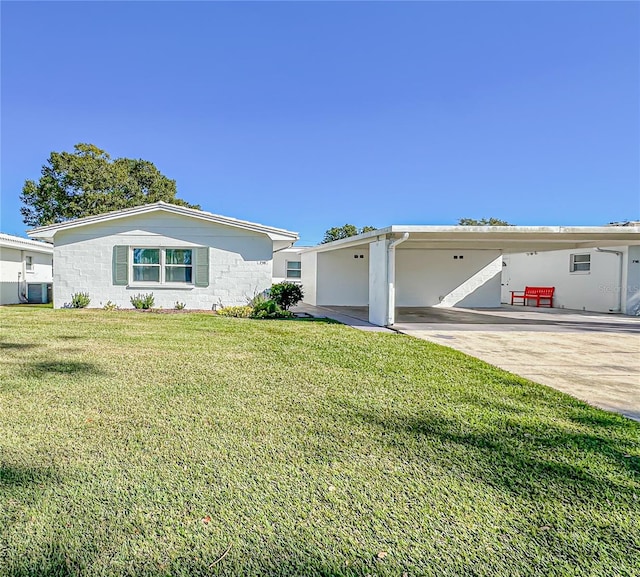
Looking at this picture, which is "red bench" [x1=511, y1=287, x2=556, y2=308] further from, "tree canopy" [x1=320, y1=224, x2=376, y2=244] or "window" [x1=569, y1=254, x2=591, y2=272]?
"tree canopy" [x1=320, y1=224, x2=376, y2=244]

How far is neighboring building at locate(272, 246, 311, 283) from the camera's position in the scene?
2081 cm

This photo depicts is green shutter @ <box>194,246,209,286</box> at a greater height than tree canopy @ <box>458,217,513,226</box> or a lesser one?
lesser

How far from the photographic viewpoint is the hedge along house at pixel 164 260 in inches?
523

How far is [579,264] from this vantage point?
1641 centimetres

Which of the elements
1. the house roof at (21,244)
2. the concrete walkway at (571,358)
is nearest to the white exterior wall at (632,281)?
the concrete walkway at (571,358)

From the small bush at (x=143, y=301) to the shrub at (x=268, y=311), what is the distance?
12.4 feet

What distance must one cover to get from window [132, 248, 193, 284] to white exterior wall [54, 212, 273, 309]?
0.23 m

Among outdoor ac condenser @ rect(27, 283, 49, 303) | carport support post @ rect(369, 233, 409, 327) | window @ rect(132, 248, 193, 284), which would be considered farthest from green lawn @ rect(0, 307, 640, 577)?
outdoor ac condenser @ rect(27, 283, 49, 303)

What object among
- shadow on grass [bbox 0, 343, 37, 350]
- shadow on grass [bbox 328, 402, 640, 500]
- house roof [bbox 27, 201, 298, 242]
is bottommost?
shadow on grass [bbox 328, 402, 640, 500]

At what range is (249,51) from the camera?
1470cm

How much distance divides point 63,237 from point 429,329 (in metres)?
12.4

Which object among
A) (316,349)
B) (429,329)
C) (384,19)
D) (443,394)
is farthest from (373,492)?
(384,19)

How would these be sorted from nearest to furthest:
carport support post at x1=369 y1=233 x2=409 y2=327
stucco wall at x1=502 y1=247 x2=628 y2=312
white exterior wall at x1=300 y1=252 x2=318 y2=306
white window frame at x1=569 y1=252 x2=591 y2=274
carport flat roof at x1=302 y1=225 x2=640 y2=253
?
carport flat roof at x1=302 y1=225 x2=640 y2=253
carport support post at x1=369 y1=233 x2=409 y2=327
stucco wall at x1=502 y1=247 x2=628 y2=312
white window frame at x1=569 y1=252 x2=591 y2=274
white exterior wall at x1=300 y1=252 x2=318 y2=306

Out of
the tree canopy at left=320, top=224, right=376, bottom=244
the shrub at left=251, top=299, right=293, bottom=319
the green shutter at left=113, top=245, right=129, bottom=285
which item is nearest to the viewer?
the shrub at left=251, top=299, right=293, bottom=319
